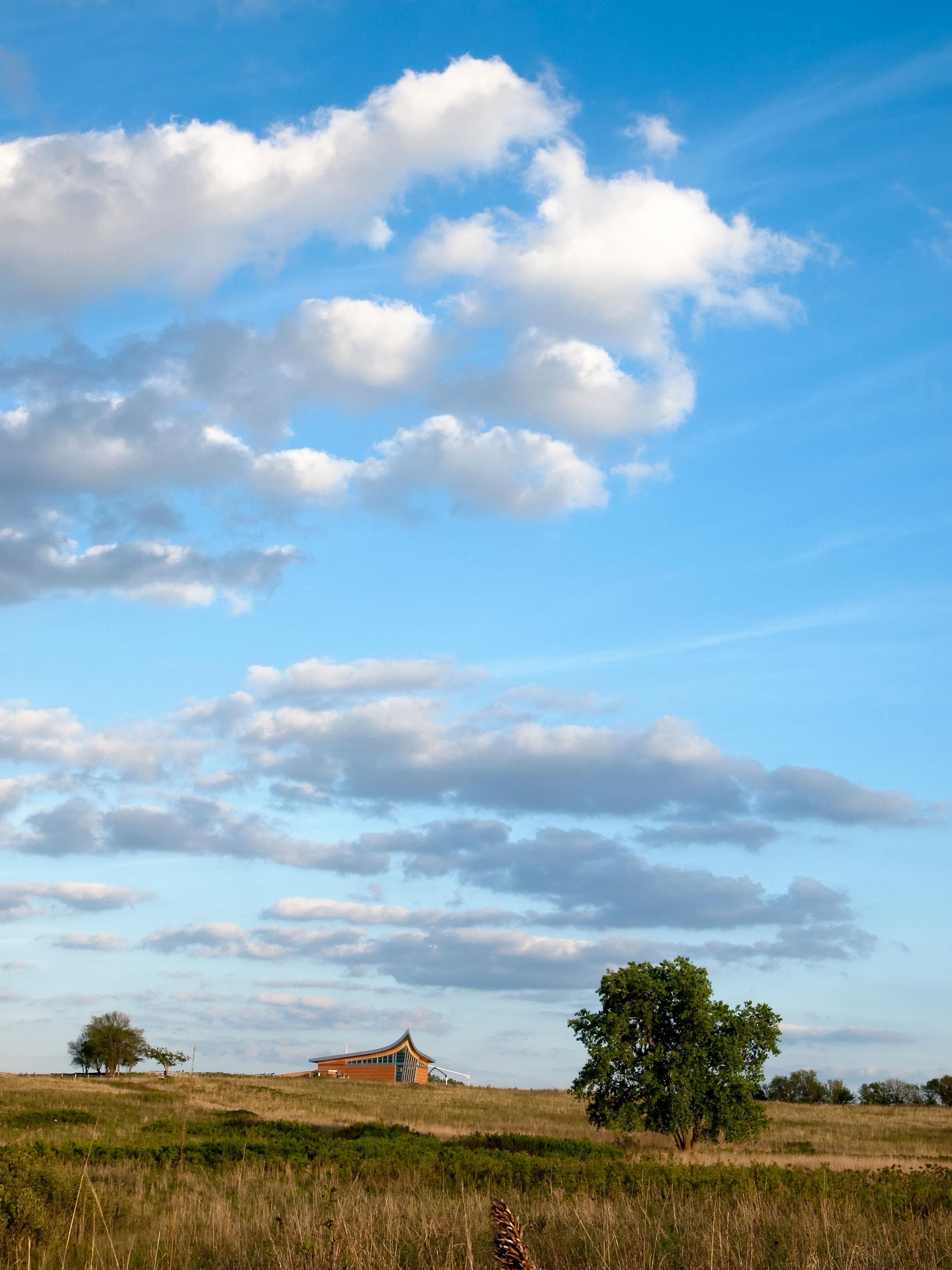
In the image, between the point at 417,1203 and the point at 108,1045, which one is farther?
the point at 108,1045

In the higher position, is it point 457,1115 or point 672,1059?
point 672,1059

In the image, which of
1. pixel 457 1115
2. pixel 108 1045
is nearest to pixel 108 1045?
pixel 108 1045

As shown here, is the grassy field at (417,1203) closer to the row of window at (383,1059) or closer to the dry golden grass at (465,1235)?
the dry golden grass at (465,1235)

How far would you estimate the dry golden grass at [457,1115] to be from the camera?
3712 centimetres

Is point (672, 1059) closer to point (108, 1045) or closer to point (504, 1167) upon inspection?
point (504, 1167)

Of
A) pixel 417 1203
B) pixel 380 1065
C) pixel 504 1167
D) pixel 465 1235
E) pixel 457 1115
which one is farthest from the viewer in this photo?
pixel 380 1065

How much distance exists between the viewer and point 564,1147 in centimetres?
2834

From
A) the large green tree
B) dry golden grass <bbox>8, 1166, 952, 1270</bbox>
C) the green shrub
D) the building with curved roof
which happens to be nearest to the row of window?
the building with curved roof

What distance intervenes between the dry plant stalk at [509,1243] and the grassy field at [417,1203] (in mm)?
3174

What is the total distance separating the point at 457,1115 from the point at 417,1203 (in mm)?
44124

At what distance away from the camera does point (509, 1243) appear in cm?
216

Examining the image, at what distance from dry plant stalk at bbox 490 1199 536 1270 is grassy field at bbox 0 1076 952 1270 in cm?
317

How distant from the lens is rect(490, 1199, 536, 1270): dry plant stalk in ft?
7.00

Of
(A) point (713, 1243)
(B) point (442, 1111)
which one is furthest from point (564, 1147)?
(B) point (442, 1111)
